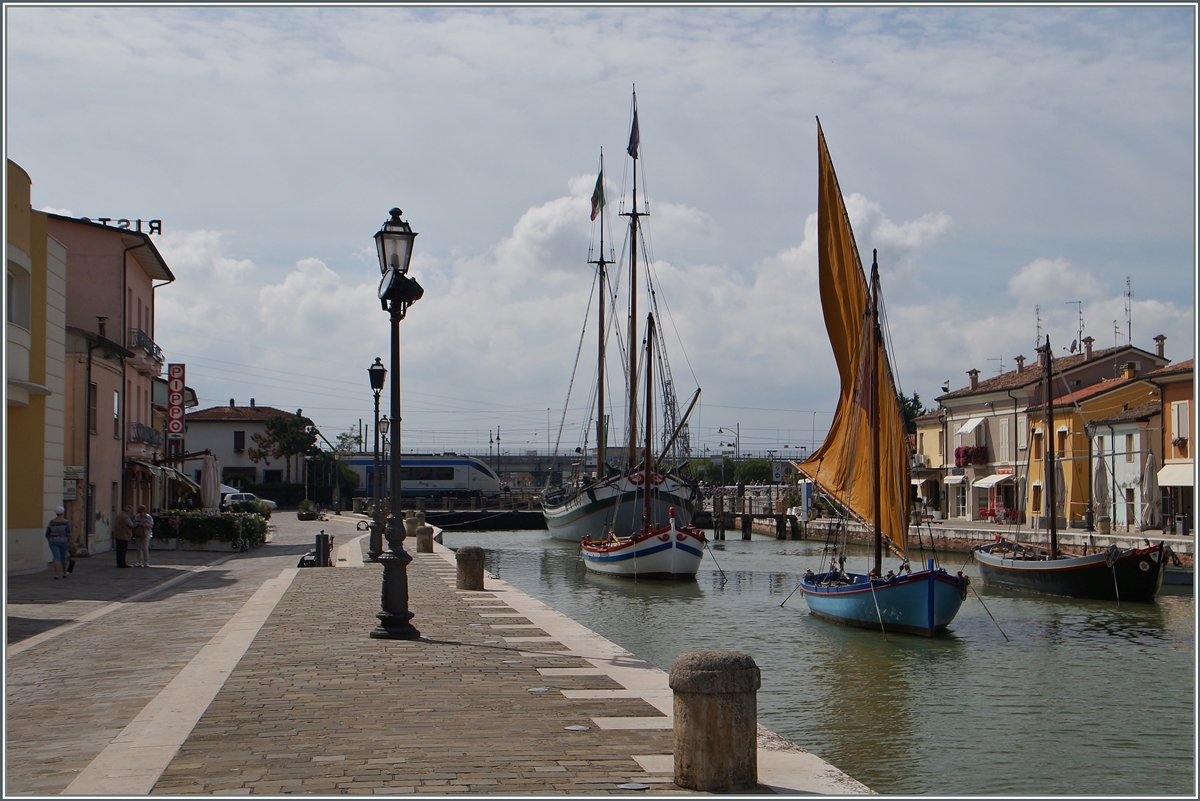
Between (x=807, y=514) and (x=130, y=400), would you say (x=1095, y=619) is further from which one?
(x=807, y=514)

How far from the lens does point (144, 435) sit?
38.8 meters

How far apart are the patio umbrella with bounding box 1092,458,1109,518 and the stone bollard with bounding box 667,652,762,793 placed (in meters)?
43.8

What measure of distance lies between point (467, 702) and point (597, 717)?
1253 millimetres

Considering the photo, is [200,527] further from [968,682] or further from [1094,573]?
[1094,573]

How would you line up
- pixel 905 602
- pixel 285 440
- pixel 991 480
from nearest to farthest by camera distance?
pixel 905 602, pixel 991 480, pixel 285 440

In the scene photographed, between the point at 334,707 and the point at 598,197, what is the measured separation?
5271 centimetres

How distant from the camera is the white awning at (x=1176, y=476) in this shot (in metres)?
39.2

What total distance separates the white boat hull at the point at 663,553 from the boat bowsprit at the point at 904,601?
11.2 meters

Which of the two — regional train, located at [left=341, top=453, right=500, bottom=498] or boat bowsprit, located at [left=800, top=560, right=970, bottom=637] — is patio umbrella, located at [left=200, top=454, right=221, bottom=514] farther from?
regional train, located at [left=341, top=453, right=500, bottom=498]

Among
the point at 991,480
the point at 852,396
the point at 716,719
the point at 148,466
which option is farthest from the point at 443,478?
the point at 716,719

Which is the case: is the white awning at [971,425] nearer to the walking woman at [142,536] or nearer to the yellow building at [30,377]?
the walking woman at [142,536]

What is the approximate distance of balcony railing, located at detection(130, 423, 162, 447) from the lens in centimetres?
3792

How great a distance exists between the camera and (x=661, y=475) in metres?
52.0

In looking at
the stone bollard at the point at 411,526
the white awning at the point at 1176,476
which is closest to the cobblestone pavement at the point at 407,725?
the stone bollard at the point at 411,526
